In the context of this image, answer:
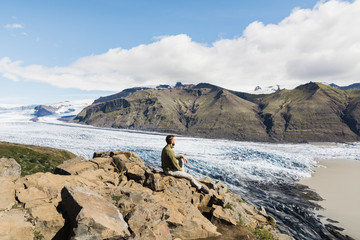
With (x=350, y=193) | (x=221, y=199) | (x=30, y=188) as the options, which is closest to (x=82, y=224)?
(x=30, y=188)

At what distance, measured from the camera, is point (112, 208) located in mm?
8773

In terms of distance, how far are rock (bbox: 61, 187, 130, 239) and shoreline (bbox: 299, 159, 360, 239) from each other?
25.5 metres

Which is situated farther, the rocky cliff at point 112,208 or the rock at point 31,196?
the rock at point 31,196

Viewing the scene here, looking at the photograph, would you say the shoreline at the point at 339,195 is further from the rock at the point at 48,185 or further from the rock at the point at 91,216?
the rock at the point at 48,185

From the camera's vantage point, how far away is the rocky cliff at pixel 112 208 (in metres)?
7.66

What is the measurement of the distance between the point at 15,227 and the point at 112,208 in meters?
3.26

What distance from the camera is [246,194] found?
3512cm

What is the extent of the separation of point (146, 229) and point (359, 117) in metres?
256

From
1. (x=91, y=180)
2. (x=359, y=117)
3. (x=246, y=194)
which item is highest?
(x=359, y=117)

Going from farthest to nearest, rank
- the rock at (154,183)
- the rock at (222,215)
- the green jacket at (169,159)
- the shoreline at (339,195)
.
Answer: the shoreline at (339,195)
the green jacket at (169,159)
the rock at (154,183)
the rock at (222,215)

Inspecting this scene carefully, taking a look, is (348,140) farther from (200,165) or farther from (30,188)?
(30,188)

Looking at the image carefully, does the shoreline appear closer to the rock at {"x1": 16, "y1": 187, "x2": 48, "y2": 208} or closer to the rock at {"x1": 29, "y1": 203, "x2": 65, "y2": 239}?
the rock at {"x1": 29, "y1": 203, "x2": 65, "y2": 239}

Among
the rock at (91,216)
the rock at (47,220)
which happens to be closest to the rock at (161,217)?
the rock at (91,216)

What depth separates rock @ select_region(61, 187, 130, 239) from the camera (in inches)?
281
